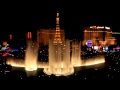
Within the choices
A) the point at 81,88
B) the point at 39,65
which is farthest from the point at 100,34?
the point at 81,88

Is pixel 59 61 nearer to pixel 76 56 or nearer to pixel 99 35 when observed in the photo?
pixel 76 56

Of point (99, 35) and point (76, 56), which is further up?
point (99, 35)

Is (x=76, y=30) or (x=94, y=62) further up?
(x=76, y=30)

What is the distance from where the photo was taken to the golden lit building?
60.0 meters

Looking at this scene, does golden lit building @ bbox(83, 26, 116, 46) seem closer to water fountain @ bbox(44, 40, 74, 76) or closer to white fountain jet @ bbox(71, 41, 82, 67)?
white fountain jet @ bbox(71, 41, 82, 67)

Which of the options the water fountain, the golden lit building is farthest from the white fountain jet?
the golden lit building

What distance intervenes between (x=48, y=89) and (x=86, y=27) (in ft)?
150

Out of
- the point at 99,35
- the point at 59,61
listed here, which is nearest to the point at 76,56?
the point at 59,61

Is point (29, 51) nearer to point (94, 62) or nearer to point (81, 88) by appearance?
point (94, 62)

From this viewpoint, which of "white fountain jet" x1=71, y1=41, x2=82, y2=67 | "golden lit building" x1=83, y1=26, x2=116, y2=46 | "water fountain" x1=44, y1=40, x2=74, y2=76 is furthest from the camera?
"golden lit building" x1=83, y1=26, x2=116, y2=46

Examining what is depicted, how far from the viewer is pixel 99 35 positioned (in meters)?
61.1

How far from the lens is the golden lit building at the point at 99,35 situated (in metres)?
60.0

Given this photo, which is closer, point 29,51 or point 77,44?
point 29,51

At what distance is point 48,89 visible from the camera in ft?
52.8
